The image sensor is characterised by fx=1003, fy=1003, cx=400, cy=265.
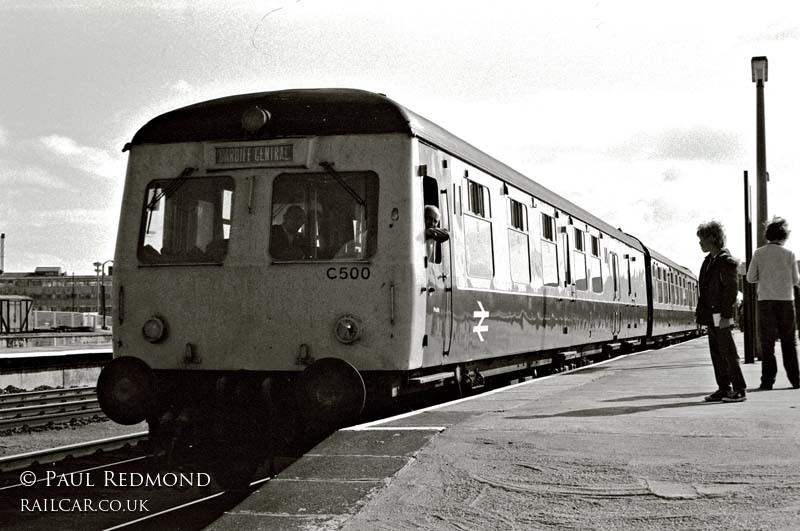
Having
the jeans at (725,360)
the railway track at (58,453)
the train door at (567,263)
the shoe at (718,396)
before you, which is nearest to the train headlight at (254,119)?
the jeans at (725,360)

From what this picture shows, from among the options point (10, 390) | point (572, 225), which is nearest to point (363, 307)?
point (572, 225)

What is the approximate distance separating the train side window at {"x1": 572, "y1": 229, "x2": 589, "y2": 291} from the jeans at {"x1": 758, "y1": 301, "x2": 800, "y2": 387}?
5.28m

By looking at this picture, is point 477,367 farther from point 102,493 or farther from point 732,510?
point 732,510

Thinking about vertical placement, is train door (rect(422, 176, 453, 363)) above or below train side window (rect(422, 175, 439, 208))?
below

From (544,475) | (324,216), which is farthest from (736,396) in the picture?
(544,475)

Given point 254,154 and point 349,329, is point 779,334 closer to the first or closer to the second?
point 349,329

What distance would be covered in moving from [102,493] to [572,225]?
8.33 metres

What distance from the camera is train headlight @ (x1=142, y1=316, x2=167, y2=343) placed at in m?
7.86

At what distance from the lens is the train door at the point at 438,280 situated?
791cm

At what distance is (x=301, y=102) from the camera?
8039 millimetres

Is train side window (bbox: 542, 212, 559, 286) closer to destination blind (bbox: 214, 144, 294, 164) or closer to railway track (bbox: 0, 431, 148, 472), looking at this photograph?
destination blind (bbox: 214, 144, 294, 164)

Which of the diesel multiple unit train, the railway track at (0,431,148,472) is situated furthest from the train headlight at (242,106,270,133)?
the railway track at (0,431,148,472)

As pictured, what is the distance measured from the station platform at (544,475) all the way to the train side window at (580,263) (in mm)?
7631

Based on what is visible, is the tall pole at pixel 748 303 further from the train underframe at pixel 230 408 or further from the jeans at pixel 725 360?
the train underframe at pixel 230 408
